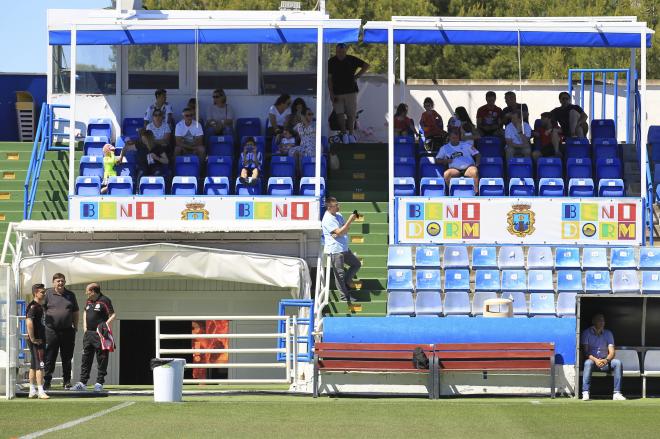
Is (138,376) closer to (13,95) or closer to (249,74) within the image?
(249,74)

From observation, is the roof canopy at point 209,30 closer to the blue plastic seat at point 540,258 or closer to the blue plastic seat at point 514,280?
the blue plastic seat at point 540,258

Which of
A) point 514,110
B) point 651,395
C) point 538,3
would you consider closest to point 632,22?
point 514,110

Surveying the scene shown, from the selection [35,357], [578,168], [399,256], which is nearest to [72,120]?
[399,256]

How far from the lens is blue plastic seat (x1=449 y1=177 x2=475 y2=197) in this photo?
957 inches

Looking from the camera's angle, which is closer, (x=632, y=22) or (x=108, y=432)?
(x=108, y=432)

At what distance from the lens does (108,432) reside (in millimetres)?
13555

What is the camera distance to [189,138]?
25.6 metres

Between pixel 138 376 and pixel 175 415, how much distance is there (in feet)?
28.8

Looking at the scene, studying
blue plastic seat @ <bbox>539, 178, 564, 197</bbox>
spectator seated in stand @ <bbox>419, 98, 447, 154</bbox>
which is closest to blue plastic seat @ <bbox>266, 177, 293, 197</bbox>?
spectator seated in stand @ <bbox>419, 98, 447, 154</bbox>

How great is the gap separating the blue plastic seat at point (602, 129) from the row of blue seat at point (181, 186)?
5.76 metres

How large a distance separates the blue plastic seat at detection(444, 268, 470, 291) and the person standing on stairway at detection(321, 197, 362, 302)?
1.42m

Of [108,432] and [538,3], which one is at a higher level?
[538,3]

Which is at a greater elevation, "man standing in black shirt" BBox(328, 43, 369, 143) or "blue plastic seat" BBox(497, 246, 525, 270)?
"man standing in black shirt" BBox(328, 43, 369, 143)

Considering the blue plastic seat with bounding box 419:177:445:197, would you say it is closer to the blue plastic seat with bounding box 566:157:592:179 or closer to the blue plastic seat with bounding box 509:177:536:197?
the blue plastic seat with bounding box 509:177:536:197
